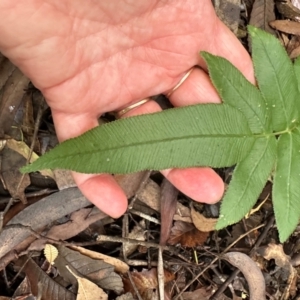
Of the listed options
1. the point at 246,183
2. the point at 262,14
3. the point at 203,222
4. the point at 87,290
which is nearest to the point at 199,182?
the point at 246,183

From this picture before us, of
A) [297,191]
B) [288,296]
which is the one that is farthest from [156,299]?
[297,191]

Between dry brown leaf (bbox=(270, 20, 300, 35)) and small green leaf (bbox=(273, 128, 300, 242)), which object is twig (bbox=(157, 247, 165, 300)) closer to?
small green leaf (bbox=(273, 128, 300, 242))

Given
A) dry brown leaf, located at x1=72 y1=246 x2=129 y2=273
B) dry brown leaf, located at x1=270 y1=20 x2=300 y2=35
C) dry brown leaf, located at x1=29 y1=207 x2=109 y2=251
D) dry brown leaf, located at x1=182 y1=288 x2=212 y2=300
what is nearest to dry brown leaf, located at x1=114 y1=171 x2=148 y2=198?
dry brown leaf, located at x1=29 y1=207 x2=109 y2=251

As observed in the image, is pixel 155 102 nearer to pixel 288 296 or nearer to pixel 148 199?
pixel 148 199

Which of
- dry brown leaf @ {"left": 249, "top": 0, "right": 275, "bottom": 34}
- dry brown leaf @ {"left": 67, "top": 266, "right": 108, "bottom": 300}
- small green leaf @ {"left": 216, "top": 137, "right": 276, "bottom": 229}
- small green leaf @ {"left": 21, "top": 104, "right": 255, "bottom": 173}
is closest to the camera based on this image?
small green leaf @ {"left": 21, "top": 104, "right": 255, "bottom": 173}

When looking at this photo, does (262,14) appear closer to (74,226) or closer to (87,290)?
(74,226)

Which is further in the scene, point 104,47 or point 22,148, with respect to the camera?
point 22,148
